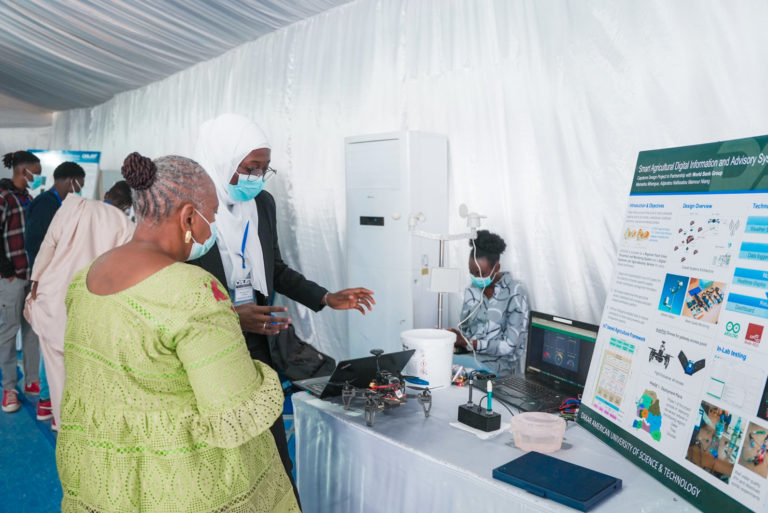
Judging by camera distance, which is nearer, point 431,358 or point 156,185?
point 156,185

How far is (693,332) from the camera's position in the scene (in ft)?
4.48

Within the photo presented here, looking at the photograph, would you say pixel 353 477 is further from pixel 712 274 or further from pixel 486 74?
pixel 486 74

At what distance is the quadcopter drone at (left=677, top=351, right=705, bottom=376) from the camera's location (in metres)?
1.33

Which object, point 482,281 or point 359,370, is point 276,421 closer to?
point 359,370

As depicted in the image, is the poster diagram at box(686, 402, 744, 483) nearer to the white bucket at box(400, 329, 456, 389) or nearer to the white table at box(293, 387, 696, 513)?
the white table at box(293, 387, 696, 513)

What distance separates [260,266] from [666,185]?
1382 millimetres

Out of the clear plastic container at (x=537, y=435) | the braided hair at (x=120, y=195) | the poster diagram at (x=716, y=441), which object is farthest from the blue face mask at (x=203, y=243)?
the braided hair at (x=120, y=195)

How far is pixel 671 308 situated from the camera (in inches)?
57.2

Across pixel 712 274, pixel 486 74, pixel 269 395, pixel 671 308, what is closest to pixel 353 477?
pixel 269 395

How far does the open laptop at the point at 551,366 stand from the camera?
6.29ft

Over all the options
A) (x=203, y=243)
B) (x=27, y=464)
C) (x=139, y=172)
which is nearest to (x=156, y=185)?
(x=139, y=172)

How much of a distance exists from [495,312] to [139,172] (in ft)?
6.56

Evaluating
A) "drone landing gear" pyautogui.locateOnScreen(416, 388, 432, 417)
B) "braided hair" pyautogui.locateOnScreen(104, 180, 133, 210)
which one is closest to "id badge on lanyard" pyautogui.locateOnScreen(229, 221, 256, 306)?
"drone landing gear" pyautogui.locateOnScreen(416, 388, 432, 417)

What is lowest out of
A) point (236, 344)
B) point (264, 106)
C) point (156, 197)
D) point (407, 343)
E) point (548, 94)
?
point (407, 343)
